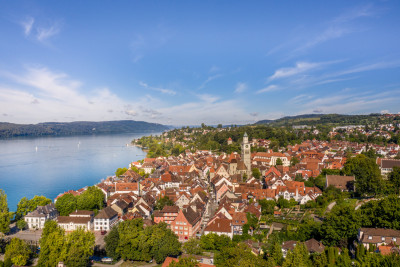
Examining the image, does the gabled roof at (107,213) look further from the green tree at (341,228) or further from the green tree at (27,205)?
the green tree at (341,228)

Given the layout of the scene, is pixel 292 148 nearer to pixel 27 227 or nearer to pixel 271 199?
pixel 271 199

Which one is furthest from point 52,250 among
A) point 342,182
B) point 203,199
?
point 342,182

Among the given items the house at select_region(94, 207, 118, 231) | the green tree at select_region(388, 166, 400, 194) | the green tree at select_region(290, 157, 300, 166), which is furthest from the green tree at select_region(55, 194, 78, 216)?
the green tree at select_region(290, 157, 300, 166)

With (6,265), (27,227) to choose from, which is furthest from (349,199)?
(27,227)

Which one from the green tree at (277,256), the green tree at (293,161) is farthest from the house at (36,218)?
the green tree at (293,161)

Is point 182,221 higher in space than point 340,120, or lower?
lower

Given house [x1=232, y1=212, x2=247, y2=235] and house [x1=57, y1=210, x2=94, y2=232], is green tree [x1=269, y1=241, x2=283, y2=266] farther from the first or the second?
house [x1=57, y1=210, x2=94, y2=232]
